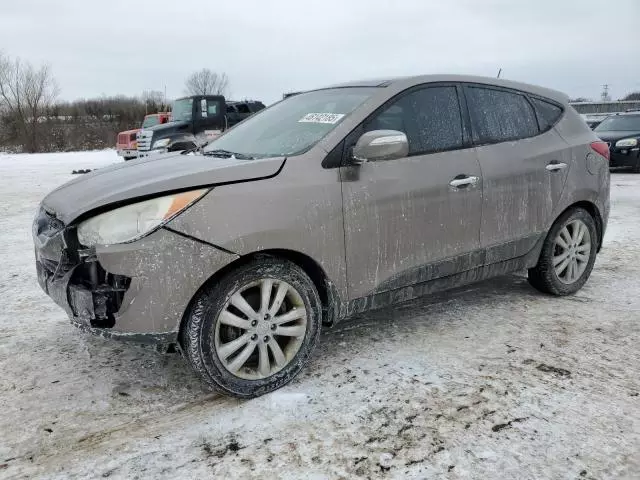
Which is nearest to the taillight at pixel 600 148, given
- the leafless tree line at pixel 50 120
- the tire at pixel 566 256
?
the tire at pixel 566 256

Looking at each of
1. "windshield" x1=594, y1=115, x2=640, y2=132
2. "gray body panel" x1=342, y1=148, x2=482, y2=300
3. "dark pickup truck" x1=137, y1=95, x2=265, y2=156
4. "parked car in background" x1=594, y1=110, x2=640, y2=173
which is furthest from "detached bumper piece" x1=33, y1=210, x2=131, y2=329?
"windshield" x1=594, y1=115, x2=640, y2=132

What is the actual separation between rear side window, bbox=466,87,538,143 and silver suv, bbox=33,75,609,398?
0.04 feet

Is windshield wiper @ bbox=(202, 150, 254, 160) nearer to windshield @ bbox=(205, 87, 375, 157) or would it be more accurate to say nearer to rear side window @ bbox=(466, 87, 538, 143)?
windshield @ bbox=(205, 87, 375, 157)

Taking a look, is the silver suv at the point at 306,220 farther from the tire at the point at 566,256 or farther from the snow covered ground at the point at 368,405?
the snow covered ground at the point at 368,405

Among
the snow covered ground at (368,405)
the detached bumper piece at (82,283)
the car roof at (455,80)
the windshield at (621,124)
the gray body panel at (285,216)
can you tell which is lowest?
the snow covered ground at (368,405)

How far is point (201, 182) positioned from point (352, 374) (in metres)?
1.34

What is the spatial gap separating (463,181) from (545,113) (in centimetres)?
126

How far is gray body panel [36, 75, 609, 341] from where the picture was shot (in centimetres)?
251

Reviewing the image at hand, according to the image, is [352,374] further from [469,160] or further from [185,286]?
[469,160]

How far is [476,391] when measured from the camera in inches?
110

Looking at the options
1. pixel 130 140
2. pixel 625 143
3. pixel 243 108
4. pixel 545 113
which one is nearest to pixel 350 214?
pixel 545 113

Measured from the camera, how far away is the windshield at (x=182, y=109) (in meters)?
16.5

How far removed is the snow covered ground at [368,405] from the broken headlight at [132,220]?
89 centimetres

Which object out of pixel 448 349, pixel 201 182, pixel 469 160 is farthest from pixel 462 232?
pixel 201 182
